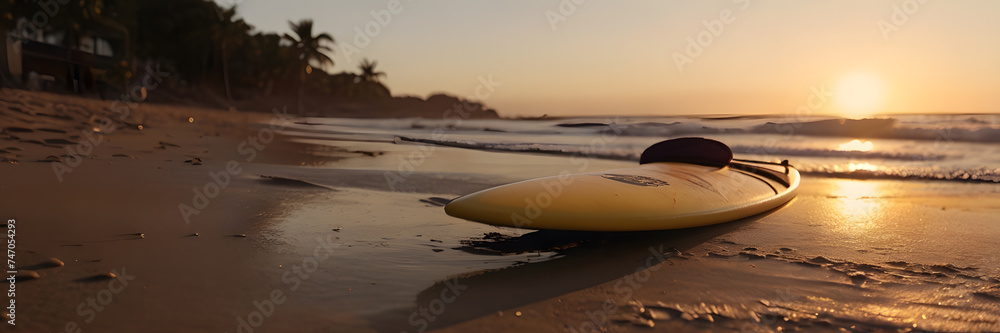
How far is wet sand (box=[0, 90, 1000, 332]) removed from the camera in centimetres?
236

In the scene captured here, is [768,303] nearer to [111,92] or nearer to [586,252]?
[586,252]

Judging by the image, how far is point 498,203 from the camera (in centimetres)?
337

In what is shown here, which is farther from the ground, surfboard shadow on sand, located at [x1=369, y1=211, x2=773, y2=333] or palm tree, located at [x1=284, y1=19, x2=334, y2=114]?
palm tree, located at [x1=284, y1=19, x2=334, y2=114]

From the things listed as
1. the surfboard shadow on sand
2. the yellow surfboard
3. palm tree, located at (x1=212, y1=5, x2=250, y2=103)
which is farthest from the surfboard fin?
palm tree, located at (x1=212, y1=5, x2=250, y2=103)

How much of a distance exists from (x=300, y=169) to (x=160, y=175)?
1.82 metres

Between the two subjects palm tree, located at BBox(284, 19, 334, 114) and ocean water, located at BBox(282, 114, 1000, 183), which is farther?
palm tree, located at BBox(284, 19, 334, 114)

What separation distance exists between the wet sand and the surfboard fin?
727 millimetres

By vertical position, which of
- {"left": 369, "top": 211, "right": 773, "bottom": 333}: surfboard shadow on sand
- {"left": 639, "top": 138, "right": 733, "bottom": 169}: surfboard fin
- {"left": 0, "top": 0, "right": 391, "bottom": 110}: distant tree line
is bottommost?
{"left": 369, "top": 211, "right": 773, "bottom": 333}: surfboard shadow on sand

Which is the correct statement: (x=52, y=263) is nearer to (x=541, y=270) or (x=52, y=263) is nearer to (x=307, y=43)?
(x=541, y=270)

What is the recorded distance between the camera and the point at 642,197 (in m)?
3.79

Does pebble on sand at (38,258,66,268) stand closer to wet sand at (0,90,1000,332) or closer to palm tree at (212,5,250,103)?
wet sand at (0,90,1000,332)

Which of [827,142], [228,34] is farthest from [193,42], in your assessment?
[827,142]

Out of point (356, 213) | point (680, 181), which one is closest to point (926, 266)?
point (680, 181)

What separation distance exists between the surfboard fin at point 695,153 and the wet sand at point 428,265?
73cm
